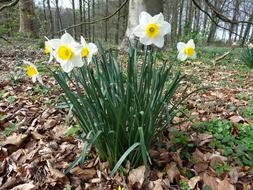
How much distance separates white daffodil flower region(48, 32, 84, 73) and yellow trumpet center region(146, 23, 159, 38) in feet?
1.14

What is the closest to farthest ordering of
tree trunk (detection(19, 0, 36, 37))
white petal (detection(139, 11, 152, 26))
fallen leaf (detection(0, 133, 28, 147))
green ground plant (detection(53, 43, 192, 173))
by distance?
white petal (detection(139, 11, 152, 26))
green ground plant (detection(53, 43, 192, 173))
fallen leaf (detection(0, 133, 28, 147))
tree trunk (detection(19, 0, 36, 37))

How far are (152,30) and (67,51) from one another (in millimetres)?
427

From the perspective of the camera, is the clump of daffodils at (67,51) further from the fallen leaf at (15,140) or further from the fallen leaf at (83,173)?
the fallen leaf at (15,140)

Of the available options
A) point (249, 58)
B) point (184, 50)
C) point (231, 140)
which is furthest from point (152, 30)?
point (249, 58)

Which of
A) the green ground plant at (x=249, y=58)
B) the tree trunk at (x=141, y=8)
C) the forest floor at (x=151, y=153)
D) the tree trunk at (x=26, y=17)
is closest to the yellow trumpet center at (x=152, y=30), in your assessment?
the forest floor at (x=151, y=153)

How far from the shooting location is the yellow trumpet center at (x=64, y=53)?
1.16 m

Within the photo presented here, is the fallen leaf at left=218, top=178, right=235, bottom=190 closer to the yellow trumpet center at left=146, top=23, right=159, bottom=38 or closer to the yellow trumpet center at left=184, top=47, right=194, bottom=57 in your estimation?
the yellow trumpet center at left=184, top=47, right=194, bottom=57

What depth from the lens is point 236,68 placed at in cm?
566

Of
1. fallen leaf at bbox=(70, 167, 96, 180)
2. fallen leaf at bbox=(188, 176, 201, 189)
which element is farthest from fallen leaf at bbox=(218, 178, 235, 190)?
fallen leaf at bbox=(70, 167, 96, 180)

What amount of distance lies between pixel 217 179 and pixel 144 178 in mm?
445

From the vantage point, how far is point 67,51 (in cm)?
117

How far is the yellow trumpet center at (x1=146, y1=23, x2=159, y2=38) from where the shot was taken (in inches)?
50.0

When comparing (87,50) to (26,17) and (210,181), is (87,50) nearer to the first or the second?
(210,181)

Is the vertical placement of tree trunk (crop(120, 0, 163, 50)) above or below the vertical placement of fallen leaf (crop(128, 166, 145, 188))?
above
